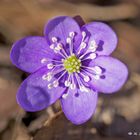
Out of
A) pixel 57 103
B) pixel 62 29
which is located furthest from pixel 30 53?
pixel 57 103

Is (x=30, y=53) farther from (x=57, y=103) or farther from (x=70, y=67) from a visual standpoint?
(x=57, y=103)

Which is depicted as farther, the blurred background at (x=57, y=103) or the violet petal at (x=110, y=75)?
the blurred background at (x=57, y=103)

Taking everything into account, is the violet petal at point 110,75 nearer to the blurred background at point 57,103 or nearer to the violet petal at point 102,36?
the violet petal at point 102,36

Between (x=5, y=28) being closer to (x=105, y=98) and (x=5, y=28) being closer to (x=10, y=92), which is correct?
(x=10, y=92)

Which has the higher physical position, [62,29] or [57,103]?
[62,29]

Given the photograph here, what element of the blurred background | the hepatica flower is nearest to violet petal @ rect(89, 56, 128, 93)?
the hepatica flower

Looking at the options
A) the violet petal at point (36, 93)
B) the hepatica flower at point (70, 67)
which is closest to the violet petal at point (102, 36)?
the hepatica flower at point (70, 67)

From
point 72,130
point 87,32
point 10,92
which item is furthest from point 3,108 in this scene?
point 87,32
